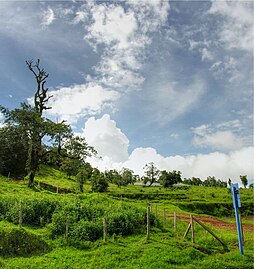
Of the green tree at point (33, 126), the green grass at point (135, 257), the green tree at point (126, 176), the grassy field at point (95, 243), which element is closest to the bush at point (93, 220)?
the grassy field at point (95, 243)

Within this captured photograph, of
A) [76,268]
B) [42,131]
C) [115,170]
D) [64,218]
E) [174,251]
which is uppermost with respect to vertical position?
[115,170]

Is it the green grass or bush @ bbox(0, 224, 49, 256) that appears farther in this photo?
bush @ bbox(0, 224, 49, 256)

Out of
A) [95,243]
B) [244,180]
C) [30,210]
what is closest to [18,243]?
[95,243]

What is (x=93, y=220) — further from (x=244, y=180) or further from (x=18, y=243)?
(x=244, y=180)

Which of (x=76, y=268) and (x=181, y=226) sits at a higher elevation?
(x=181, y=226)

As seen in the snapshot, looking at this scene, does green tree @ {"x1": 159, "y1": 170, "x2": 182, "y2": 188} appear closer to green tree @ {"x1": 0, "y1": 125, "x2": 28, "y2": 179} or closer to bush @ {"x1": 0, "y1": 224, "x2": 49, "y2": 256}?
green tree @ {"x1": 0, "y1": 125, "x2": 28, "y2": 179}

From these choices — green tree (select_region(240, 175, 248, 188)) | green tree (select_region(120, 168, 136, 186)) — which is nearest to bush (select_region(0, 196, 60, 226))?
green tree (select_region(120, 168, 136, 186))

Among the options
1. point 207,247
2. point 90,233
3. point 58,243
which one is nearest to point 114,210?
point 90,233

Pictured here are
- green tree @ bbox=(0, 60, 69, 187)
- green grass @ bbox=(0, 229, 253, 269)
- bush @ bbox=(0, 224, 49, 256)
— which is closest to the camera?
green grass @ bbox=(0, 229, 253, 269)

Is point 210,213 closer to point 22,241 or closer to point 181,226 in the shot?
point 181,226

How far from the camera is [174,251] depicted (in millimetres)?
14945

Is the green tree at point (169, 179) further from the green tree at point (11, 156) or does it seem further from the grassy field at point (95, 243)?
the grassy field at point (95, 243)

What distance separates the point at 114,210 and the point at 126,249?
5.89 meters

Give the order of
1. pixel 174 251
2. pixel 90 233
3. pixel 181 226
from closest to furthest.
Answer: pixel 174 251, pixel 90 233, pixel 181 226
